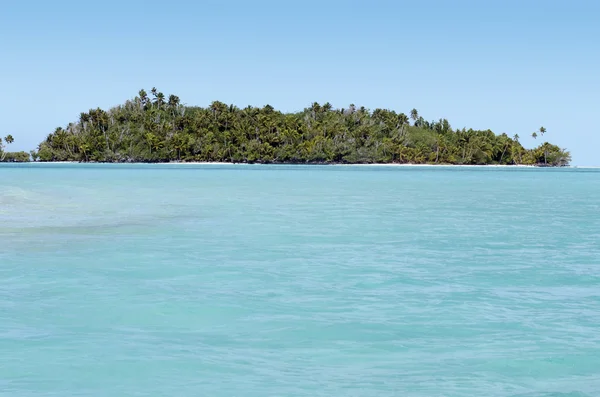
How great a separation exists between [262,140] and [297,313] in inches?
5622

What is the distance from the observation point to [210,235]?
1819 centimetres

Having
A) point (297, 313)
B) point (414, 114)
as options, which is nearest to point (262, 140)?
point (414, 114)

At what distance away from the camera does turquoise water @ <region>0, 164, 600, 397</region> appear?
668cm

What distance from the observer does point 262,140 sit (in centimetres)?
15112

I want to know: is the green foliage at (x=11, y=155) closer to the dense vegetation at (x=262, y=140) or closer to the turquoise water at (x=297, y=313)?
the dense vegetation at (x=262, y=140)

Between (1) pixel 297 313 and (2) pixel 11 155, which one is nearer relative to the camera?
(1) pixel 297 313

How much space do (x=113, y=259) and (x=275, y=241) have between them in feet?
14.6

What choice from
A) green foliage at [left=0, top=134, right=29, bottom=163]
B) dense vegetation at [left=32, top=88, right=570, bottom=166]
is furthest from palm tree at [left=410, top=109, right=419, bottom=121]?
green foliage at [left=0, top=134, right=29, bottom=163]

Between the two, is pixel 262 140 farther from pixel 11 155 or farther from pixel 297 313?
pixel 297 313

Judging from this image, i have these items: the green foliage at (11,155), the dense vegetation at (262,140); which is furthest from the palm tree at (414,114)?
the green foliage at (11,155)

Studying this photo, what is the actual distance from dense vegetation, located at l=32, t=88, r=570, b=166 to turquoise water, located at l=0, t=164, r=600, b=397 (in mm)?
132694

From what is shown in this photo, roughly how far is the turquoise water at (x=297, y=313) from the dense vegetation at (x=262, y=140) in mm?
132694

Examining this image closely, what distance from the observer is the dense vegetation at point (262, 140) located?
151m

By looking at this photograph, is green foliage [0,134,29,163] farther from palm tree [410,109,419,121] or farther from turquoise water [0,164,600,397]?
turquoise water [0,164,600,397]
